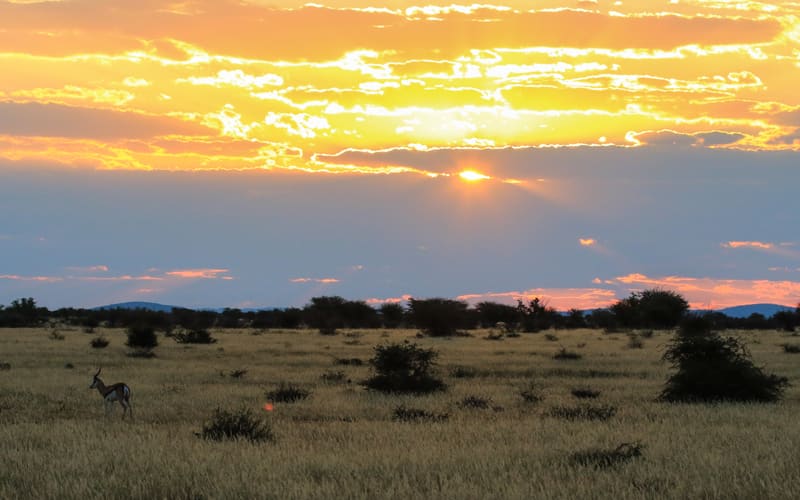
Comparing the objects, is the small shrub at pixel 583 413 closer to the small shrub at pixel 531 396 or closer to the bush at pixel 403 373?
the small shrub at pixel 531 396

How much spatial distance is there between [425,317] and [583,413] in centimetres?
5574

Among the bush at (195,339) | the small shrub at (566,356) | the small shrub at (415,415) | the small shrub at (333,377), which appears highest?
the bush at (195,339)

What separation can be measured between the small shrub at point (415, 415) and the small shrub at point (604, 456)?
5.62 m

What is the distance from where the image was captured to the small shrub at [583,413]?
17469 millimetres

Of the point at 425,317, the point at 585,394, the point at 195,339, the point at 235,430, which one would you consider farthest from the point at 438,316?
the point at 235,430

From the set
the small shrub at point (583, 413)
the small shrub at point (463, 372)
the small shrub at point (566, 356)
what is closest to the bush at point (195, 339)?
the small shrub at point (566, 356)

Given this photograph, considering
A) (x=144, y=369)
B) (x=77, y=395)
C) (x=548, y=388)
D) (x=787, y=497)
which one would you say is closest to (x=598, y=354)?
(x=548, y=388)

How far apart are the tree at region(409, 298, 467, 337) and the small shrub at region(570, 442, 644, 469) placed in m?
56.7

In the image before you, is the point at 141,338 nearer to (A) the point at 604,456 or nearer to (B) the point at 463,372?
(B) the point at 463,372

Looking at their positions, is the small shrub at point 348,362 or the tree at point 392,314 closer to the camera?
the small shrub at point 348,362

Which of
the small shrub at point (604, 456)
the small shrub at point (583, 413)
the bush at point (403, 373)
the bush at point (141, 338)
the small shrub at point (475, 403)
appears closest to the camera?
the small shrub at point (604, 456)

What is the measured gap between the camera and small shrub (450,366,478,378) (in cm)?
3016

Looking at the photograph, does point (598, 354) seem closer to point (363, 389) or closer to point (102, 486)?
point (363, 389)

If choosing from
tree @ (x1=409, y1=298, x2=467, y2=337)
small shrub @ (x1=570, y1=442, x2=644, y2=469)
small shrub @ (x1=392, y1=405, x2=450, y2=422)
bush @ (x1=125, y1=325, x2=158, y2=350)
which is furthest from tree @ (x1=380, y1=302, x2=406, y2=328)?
small shrub @ (x1=570, y1=442, x2=644, y2=469)
